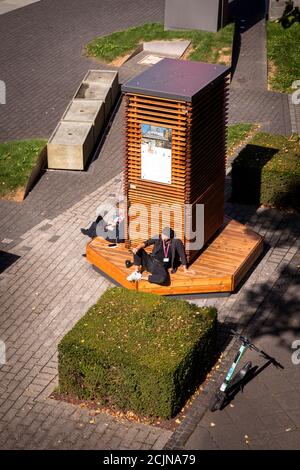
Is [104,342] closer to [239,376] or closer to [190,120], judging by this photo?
[239,376]

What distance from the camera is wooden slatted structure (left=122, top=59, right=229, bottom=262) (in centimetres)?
1442

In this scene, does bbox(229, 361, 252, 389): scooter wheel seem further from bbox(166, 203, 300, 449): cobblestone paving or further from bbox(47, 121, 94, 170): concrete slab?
bbox(47, 121, 94, 170): concrete slab

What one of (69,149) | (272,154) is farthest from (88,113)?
(272,154)

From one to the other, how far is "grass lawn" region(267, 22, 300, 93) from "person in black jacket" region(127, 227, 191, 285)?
11842mm

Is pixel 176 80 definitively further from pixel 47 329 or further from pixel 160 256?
pixel 47 329

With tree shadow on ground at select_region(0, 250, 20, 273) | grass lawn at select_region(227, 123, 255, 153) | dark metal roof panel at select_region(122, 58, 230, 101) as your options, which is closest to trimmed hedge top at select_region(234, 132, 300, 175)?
grass lawn at select_region(227, 123, 255, 153)

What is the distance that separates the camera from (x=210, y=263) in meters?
15.8

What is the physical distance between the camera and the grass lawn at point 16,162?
63.9 ft

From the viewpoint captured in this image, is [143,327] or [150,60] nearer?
[143,327]

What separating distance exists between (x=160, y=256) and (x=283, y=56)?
14367 millimetres

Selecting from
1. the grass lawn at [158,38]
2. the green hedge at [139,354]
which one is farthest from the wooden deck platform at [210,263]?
the grass lawn at [158,38]

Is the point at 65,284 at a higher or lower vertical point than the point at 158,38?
lower

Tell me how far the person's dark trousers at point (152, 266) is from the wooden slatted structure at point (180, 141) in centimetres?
55

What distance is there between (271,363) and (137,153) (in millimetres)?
4481
